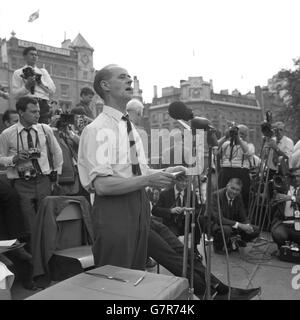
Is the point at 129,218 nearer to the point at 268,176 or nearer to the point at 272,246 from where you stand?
the point at 272,246

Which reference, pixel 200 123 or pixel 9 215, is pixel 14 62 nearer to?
pixel 9 215

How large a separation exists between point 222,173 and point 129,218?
3.99m

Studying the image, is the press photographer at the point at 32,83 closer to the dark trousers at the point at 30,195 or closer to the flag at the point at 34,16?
the dark trousers at the point at 30,195

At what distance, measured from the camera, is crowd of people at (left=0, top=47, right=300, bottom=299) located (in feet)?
6.72

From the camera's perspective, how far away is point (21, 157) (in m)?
3.53

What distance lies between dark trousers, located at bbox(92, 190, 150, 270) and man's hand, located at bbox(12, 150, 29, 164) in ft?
5.54

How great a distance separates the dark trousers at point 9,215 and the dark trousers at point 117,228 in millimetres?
1517

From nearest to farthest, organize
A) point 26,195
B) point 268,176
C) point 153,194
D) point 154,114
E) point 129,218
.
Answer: point 129,218, point 26,195, point 153,194, point 268,176, point 154,114

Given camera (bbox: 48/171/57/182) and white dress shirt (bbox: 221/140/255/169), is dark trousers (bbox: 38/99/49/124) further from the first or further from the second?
white dress shirt (bbox: 221/140/255/169)

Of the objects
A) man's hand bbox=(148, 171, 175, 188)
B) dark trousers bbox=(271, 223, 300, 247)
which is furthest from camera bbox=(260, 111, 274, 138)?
man's hand bbox=(148, 171, 175, 188)

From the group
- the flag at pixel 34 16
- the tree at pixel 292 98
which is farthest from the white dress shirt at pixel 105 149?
the tree at pixel 292 98

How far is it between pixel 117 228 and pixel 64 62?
124ft
